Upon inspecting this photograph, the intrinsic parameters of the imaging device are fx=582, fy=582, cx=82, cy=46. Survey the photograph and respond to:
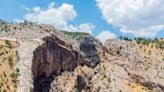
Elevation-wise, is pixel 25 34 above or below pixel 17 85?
above

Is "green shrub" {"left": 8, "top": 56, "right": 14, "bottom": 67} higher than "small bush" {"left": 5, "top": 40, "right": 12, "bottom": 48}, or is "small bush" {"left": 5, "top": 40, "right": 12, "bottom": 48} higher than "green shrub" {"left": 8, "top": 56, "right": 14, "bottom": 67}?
"small bush" {"left": 5, "top": 40, "right": 12, "bottom": 48}

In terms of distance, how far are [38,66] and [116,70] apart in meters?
30.5

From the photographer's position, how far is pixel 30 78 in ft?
515

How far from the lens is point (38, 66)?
188625mm

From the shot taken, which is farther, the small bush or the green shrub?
the small bush

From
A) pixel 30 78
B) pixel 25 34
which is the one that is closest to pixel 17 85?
pixel 30 78

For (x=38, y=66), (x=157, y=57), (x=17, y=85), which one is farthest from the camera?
(x=38, y=66)

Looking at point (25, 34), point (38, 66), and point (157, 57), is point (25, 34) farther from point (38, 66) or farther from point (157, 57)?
point (157, 57)

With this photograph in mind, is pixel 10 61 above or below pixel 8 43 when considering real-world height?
below

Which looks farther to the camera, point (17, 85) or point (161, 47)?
point (161, 47)

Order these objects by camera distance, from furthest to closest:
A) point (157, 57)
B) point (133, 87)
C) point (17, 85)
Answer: point (157, 57) < point (133, 87) < point (17, 85)

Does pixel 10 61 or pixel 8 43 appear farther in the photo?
pixel 8 43

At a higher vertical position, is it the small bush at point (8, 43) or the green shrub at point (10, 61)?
the small bush at point (8, 43)

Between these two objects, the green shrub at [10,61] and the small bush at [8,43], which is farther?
the small bush at [8,43]
